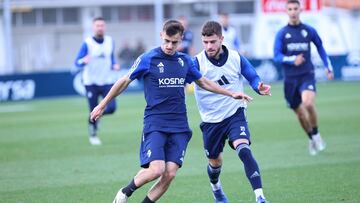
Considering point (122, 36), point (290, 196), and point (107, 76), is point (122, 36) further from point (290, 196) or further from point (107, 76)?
point (290, 196)

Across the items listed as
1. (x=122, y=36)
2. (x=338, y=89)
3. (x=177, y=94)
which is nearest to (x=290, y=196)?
(x=177, y=94)

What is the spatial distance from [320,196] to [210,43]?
7.91 feet

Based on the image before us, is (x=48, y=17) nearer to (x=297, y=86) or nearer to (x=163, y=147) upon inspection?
(x=297, y=86)

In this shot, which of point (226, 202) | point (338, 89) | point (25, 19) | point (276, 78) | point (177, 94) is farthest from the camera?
point (25, 19)

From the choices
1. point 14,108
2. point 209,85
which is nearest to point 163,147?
point 209,85

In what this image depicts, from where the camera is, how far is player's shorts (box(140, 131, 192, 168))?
894cm

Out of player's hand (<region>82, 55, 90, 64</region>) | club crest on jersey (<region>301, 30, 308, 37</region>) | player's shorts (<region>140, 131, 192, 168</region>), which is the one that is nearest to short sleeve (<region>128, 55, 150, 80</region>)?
player's shorts (<region>140, 131, 192, 168</region>)

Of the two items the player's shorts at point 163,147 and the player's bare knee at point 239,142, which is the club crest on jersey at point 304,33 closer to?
the player's bare knee at point 239,142

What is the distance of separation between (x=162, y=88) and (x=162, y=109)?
24 centimetres

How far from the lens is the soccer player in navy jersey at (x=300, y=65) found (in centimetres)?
1452

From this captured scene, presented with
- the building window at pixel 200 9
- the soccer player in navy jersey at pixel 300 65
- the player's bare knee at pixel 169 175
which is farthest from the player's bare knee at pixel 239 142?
the building window at pixel 200 9

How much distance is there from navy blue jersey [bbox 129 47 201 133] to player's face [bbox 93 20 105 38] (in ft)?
27.0

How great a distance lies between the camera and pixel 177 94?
923cm

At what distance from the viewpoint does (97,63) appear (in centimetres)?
1770
